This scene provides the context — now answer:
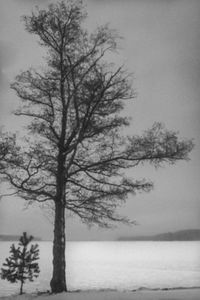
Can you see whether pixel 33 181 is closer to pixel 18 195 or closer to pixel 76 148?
pixel 18 195

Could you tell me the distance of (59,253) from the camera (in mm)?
17531

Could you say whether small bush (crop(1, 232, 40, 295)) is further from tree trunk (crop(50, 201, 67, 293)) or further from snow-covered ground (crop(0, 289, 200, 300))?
snow-covered ground (crop(0, 289, 200, 300))

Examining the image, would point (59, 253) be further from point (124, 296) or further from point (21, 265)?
point (21, 265)

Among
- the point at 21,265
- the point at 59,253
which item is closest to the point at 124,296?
the point at 59,253

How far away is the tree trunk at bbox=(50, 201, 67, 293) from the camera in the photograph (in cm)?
1722

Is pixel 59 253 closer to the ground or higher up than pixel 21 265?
higher up

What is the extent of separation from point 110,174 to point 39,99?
4220mm

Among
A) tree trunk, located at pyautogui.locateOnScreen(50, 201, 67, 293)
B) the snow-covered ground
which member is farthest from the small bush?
the snow-covered ground

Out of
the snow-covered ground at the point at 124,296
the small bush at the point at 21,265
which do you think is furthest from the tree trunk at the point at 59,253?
the small bush at the point at 21,265

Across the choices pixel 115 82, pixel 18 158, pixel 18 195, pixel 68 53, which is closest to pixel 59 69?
pixel 68 53

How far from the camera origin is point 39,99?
18.4m

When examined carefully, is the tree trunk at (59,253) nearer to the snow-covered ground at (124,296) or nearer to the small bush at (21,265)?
the snow-covered ground at (124,296)

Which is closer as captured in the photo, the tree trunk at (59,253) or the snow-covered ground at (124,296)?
the snow-covered ground at (124,296)

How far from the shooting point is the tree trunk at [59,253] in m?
17.2
